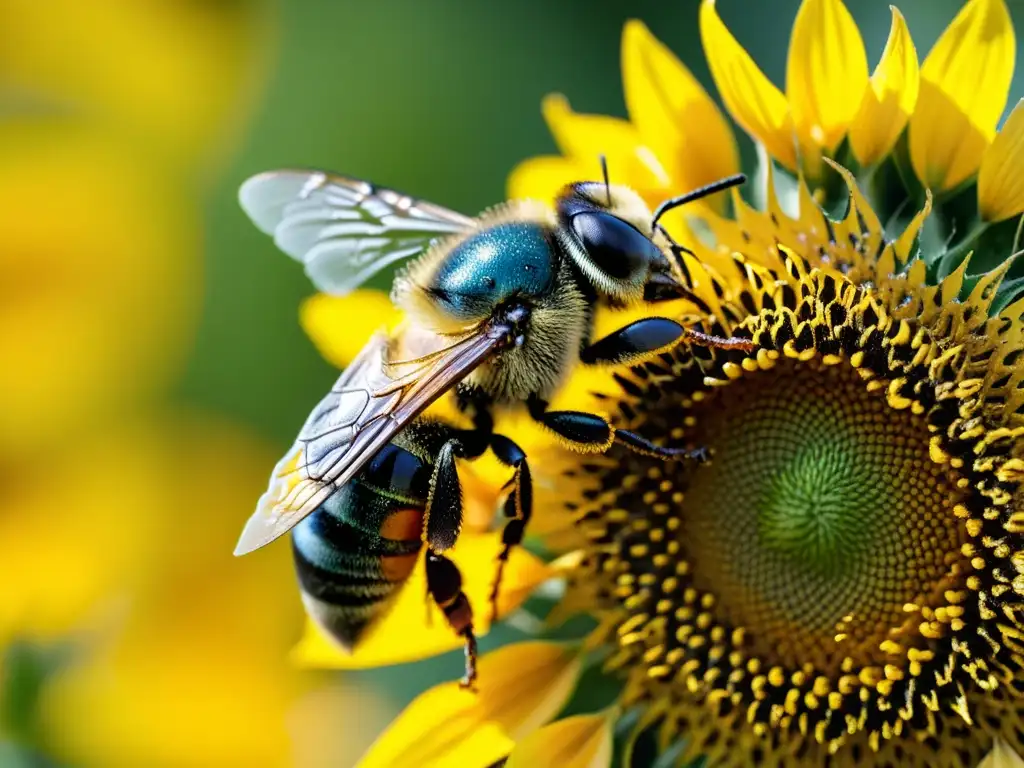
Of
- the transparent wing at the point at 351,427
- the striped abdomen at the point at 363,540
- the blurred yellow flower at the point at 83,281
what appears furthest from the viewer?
the blurred yellow flower at the point at 83,281

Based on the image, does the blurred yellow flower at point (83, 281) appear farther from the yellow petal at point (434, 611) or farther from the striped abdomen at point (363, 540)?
the striped abdomen at point (363, 540)

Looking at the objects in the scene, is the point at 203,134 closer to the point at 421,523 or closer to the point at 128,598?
the point at 128,598

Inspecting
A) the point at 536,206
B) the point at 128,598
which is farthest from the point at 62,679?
the point at 536,206

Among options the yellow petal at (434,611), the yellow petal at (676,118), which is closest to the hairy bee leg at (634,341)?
the yellow petal at (676,118)

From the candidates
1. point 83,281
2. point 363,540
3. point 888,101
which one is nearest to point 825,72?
point 888,101

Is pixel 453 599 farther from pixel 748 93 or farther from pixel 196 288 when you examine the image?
pixel 196 288

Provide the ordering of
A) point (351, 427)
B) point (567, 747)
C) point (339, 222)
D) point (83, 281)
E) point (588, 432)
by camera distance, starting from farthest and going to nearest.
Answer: point (83, 281) < point (339, 222) < point (567, 747) < point (588, 432) < point (351, 427)
